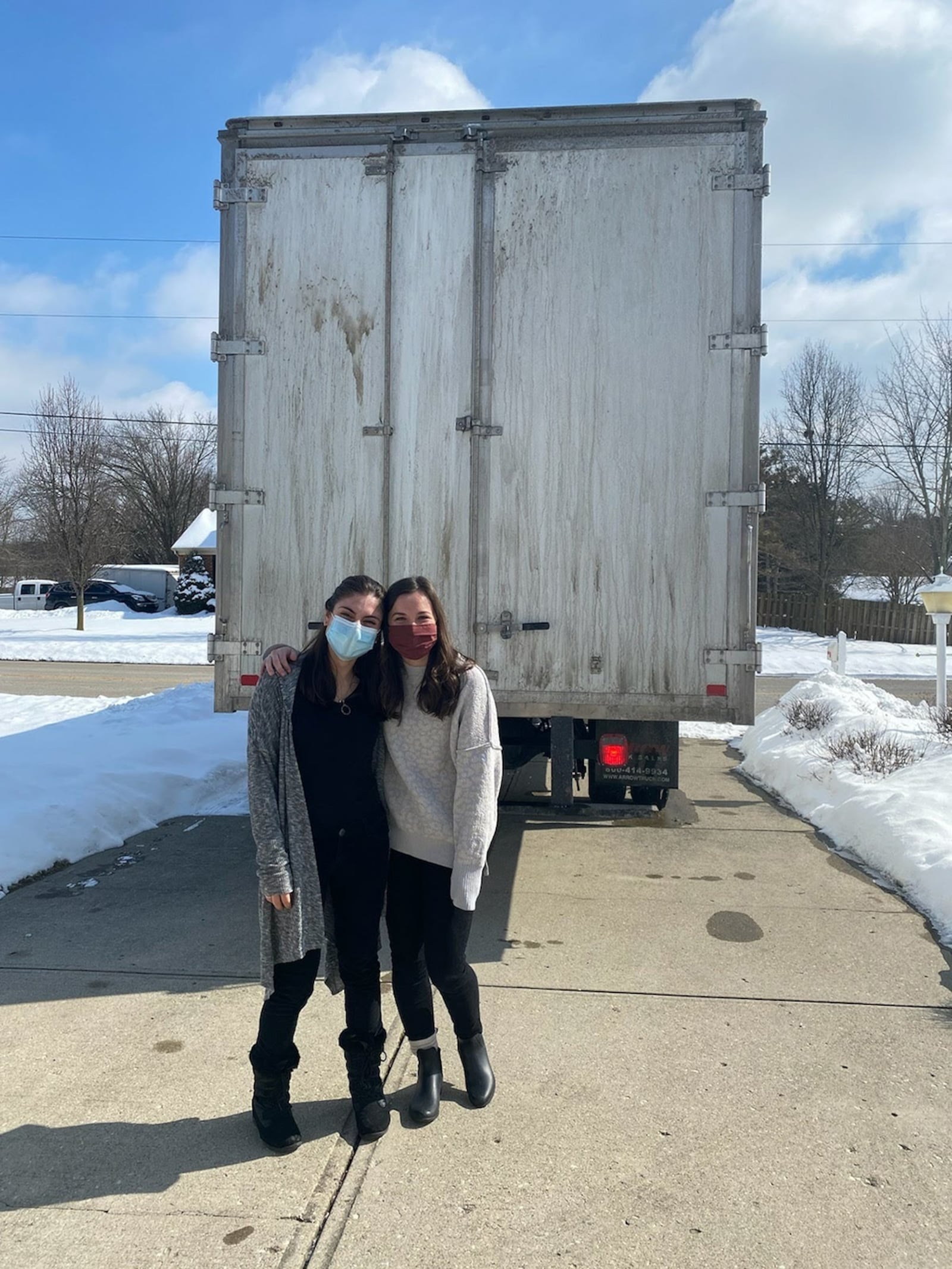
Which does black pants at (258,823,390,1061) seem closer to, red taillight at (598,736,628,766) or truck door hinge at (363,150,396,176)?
red taillight at (598,736,628,766)

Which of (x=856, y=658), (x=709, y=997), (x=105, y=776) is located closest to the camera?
(x=709, y=997)

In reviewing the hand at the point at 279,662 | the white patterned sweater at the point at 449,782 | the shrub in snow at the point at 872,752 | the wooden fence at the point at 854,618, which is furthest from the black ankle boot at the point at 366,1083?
the wooden fence at the point at 854,618

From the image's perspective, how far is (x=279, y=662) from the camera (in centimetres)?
308

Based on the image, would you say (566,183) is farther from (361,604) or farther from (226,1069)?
(226,1069)

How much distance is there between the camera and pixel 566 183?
16.3 feet

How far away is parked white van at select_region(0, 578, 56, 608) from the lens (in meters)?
45.8

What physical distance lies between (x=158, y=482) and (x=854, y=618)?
38096 millimetres

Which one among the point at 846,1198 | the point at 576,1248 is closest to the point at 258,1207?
the point at 576,1248

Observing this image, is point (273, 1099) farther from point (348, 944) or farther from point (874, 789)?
point (874, 789)

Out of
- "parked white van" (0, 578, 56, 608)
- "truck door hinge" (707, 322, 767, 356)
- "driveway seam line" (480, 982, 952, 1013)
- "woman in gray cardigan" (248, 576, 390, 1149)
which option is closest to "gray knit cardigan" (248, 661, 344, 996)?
"woman in gray cardigan" (248, 576, 390, 1149)

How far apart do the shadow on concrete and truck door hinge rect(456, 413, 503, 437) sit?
3.11 meters

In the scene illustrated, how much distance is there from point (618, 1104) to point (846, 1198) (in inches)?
29.4

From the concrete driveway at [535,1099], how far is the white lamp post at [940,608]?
6.76 meters

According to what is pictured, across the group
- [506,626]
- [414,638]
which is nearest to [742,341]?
[506,626]
